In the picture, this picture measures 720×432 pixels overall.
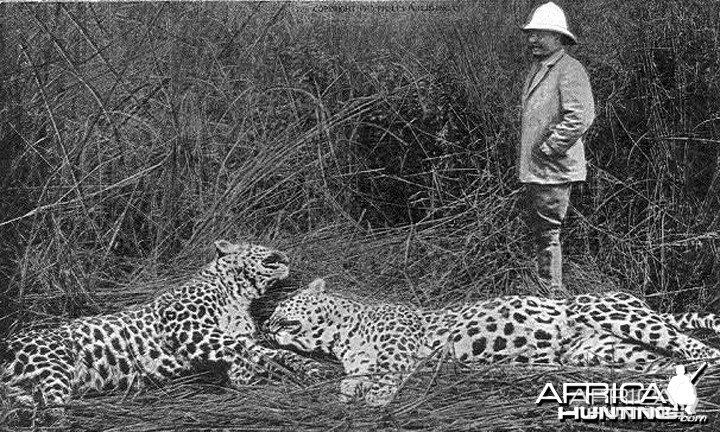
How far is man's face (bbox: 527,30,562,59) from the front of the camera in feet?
18.8

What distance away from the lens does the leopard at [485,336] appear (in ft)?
18.2

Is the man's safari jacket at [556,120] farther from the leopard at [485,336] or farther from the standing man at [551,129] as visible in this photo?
the leopard at [485,336]

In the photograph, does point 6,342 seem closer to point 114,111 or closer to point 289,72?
point 114,111

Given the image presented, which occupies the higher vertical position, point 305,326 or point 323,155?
point 323,155

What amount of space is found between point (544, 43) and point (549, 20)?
0.42 ft

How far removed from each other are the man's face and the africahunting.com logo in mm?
1803

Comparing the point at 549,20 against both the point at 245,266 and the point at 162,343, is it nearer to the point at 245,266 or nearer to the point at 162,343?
the point at 245,266

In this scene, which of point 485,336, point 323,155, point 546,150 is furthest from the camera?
point 323,155

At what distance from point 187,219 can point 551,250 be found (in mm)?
2017

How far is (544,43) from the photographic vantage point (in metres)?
5.73

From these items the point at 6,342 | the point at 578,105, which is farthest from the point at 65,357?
the point at 578,105

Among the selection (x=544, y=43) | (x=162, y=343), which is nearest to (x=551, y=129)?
(x=544, y=43)

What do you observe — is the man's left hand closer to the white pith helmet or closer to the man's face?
the man's face

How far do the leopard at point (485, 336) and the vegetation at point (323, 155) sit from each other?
16 centimetres
